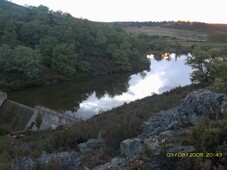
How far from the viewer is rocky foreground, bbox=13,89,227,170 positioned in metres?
7.80

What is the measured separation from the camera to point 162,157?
7379 mm

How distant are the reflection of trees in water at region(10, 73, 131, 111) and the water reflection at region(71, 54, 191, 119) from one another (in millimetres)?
1137

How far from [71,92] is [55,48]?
14584 millimetres

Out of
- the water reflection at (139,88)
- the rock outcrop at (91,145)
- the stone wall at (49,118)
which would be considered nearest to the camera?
the rock outcrop at (91,145)

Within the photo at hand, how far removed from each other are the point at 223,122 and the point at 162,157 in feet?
5.20

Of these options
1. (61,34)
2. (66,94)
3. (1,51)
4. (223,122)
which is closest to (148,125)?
(223,122)

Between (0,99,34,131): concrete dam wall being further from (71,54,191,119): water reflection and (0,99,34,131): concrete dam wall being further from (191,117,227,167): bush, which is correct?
(191,117,227,167): bush

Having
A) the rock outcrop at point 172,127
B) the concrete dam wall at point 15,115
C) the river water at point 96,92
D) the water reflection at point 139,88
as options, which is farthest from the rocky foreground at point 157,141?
the river water at point 96,92

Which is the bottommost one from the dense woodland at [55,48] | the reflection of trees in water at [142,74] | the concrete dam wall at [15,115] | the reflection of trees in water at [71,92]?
the reflection of trees in water at [71,92]

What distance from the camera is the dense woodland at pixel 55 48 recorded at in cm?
5584

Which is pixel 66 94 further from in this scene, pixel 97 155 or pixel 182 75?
pixel 97 155

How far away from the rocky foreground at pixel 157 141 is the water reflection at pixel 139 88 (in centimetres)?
2317

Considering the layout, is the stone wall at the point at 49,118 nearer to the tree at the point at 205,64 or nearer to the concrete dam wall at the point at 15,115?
the concrete dam wall at the point at 15,115

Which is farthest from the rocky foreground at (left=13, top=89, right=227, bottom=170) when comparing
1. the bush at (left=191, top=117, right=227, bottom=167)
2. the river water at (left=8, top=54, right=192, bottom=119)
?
the river water at (left=8, top=54, right=192, bottom=119)
